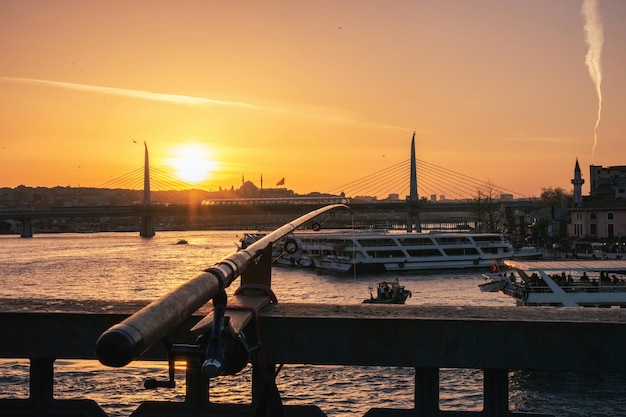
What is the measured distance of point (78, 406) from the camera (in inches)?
152

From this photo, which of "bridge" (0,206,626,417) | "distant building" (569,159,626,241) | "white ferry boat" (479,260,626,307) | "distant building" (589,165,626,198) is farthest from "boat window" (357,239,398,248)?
"bridge" (0,206,626,417)

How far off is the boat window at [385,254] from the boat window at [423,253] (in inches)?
33.8

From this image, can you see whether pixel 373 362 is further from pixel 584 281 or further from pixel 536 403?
pixel 584 281

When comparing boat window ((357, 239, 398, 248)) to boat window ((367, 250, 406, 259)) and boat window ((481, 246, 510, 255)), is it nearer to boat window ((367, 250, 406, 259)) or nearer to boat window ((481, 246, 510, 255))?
boat window ((367, 250, 406, 259))

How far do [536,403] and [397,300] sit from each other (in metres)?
17.8

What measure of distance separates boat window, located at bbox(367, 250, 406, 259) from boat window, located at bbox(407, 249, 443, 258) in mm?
859

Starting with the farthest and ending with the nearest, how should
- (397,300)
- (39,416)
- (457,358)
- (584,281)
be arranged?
(397,300)
(584,281)
(39,416)
(457,358)

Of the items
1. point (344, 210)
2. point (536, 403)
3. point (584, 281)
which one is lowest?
point (536, 403)

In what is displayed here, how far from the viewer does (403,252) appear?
191 feet

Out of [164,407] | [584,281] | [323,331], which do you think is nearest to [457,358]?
[323,331]

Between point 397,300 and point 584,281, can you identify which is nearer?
point 584,281

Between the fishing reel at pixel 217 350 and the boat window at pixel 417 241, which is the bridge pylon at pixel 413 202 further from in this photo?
the fishing reel at pixel 217 350

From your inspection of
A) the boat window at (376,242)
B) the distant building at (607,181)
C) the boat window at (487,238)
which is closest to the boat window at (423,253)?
the boat window at (376,242)

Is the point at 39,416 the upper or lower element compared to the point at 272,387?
lower
